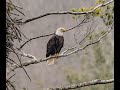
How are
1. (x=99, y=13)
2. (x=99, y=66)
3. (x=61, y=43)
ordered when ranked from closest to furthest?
(x=99, y=13)
(x=61, y=43)
(x=99, y=66)

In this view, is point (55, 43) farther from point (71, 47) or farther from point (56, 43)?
point (71, 47)

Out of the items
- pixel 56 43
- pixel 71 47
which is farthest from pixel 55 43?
pixel 71 47

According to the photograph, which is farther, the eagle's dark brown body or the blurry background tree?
the eagle's dark brown body

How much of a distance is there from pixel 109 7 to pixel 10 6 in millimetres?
1618

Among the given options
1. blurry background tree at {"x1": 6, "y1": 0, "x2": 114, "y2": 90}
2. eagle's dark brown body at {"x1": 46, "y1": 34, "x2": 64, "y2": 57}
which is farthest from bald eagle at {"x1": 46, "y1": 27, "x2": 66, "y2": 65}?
blurry background tree at {"x1": 6, "y1": 0, "x2": 114, "y2": 90}

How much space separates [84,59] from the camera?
2461 cm

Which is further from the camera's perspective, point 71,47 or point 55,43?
point 55,43

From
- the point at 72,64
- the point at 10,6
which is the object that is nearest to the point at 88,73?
the point at 72,64

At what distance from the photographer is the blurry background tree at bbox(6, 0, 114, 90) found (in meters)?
2.60

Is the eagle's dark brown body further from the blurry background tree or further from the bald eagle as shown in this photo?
the blurry background tree

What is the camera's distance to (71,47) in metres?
3.80
